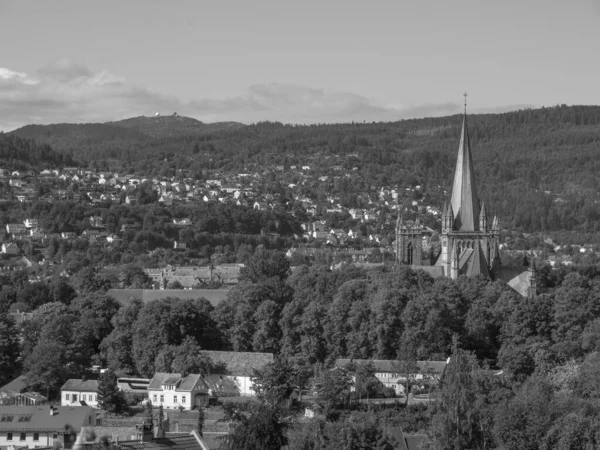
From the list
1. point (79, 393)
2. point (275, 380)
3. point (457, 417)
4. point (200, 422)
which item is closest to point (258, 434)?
point (457, 417)

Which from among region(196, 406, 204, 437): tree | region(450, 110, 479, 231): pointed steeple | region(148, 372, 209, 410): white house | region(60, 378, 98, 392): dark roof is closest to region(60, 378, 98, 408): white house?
region(60, 378, 98, 392): dark roof

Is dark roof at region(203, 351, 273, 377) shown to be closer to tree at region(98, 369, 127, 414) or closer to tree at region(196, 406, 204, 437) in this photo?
tree at region(196, 406, 204, 437)

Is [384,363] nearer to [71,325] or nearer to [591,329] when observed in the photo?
[591,329]

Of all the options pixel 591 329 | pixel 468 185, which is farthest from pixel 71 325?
pixel 468 185

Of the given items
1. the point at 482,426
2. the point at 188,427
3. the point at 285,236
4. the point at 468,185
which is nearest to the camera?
the point at 482,426

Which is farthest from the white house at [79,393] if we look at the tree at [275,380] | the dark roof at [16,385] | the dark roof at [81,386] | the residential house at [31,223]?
the residential house at [31,223]

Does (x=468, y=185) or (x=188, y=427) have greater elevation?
(x=468, y=185)

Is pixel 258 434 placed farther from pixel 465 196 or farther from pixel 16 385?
pixel 465 196
